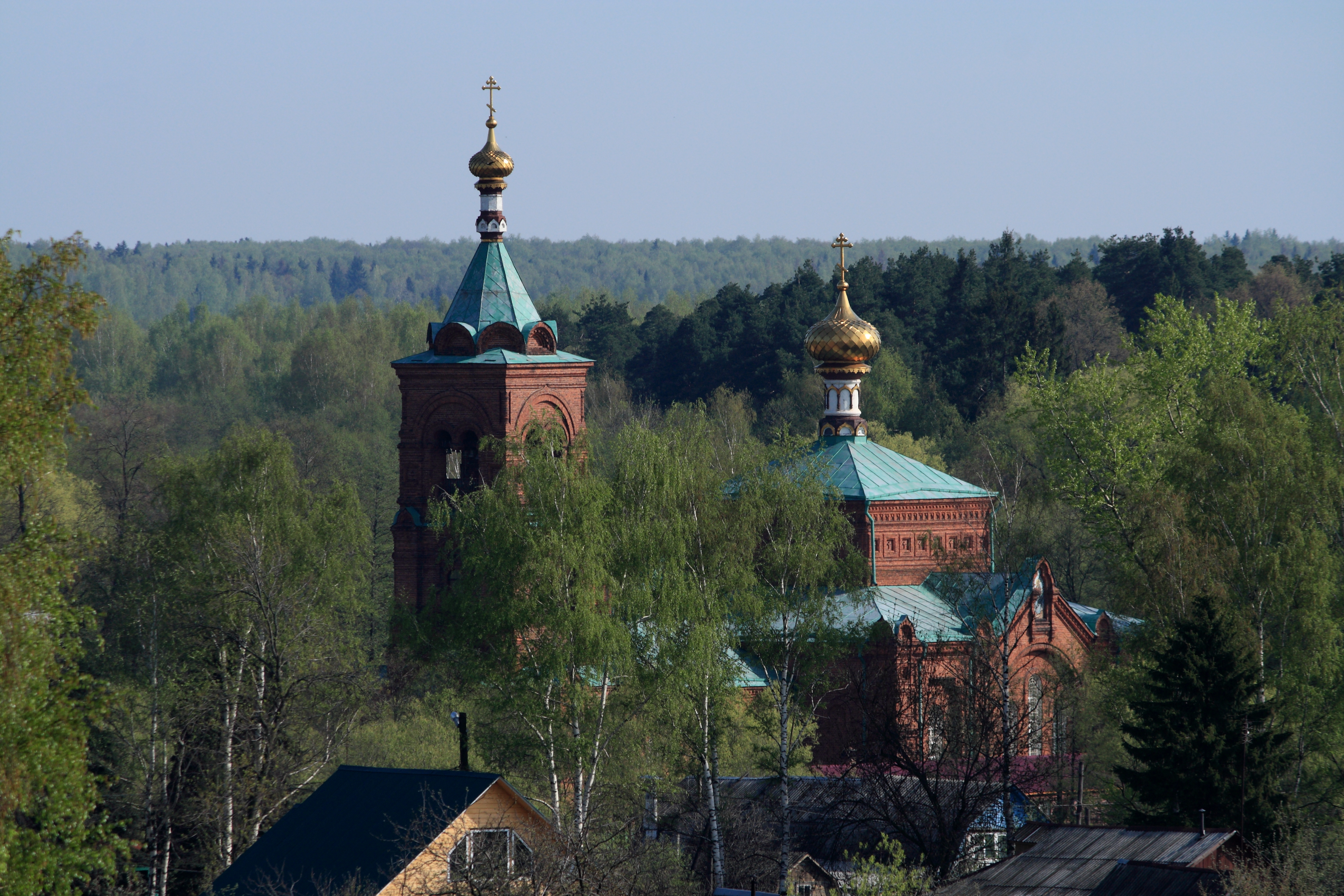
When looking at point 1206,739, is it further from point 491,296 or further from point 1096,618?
point 491,296

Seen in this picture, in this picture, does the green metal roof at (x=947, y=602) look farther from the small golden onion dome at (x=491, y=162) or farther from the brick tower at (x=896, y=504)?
the small golden onion dome at (x=491, y=162)

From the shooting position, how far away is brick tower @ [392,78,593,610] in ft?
92.7

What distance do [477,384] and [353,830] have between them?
1014 cm

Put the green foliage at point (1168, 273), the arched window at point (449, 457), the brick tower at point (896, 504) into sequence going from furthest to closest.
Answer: the green foliage at point (1168, 273) → the arched window at point (449, 457) → the brick tower at point (896, 504)

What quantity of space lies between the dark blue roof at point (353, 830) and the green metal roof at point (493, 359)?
347 inches

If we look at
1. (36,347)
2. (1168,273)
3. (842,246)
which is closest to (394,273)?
(1168,273)

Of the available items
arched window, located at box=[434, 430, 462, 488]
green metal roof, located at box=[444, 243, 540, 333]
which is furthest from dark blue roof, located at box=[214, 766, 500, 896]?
green metal roof, located at box=[444, 243, 540, 333]

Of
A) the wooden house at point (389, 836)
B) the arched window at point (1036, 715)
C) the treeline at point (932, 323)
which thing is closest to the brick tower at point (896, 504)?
the arched window at point (1036, 715)

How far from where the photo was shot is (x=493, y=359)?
28.2m

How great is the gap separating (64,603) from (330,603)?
16.3 m

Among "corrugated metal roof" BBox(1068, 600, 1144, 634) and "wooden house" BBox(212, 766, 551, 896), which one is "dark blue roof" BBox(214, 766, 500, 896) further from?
"corrugated metal roof" BBox(1068, 600, 1144, 634)

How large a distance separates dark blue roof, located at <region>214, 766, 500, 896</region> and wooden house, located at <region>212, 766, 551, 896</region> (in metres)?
0.01

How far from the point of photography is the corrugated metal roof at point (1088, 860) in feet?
54.4

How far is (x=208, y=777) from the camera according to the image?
24.5 m
